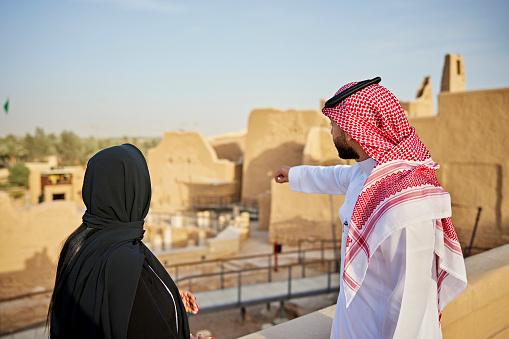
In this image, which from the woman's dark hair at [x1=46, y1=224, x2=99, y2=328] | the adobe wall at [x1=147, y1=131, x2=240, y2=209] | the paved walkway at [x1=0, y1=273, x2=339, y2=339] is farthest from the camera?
the adobe wall at [x1=147, y1=131, x2=240, y2=209]

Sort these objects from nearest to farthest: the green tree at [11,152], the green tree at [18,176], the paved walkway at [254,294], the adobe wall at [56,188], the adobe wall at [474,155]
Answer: the paved walkway at [254,294]
the adobe wall at [474,155]
the adobe wall at [56,188]
the green tree at [18,176]
the green tree at [11,152]

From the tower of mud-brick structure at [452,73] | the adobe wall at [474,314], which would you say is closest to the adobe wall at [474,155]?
the adobe wall at [474,314]

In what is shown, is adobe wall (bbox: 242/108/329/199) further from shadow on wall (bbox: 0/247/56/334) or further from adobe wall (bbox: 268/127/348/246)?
shadow on wall (bbox: 0/247/56/334)

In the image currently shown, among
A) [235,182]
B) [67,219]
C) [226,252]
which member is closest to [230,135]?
[235,182]

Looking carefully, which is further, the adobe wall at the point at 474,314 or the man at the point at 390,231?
the adobe wall at the point at 474,314

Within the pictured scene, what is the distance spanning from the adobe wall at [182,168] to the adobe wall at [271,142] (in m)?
2.03

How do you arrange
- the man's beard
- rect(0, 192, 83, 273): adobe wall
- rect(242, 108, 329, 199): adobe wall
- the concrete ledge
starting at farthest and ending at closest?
1. rect(242, 108, 329, 199): adobe wall
2. rect(0, 192, 83, 273): adobe wall
3. the concrete ledge
4. the man's beard

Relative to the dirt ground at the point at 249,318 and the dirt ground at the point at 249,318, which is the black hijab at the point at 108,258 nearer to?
the dirt ground at the point at 249,318

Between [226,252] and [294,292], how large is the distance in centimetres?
539

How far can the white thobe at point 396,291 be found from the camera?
51.2 inches

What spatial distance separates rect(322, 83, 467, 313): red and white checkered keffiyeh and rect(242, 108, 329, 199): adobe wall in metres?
16.7

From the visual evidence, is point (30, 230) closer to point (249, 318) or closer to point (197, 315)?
point (197, 315)

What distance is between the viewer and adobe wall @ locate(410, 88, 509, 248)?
8805 mm

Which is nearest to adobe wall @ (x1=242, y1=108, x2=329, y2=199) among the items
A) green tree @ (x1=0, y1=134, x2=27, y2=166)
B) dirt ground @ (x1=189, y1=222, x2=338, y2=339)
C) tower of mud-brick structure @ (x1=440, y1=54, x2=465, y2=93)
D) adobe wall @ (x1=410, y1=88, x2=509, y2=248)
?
tower of mud-brick structure @ (x1=440, y1=54, x2=465, y2=93)
